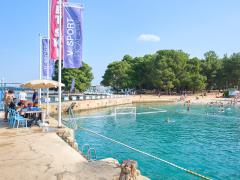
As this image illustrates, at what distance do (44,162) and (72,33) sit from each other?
23.5ft

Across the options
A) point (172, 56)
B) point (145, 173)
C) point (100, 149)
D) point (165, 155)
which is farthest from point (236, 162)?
point (172, 56)

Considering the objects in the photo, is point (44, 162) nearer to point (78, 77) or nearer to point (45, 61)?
point (45, 61)

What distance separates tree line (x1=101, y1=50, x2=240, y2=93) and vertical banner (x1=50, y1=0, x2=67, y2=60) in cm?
6956

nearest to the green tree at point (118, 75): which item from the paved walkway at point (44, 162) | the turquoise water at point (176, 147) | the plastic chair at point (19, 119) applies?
the turquoise water at point (176, 147)

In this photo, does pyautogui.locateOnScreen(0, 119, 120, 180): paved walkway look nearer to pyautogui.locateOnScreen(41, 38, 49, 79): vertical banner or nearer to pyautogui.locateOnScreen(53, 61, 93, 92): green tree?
pyautogui.locateOnScreen(41, 38, 49, 79): vertical banner

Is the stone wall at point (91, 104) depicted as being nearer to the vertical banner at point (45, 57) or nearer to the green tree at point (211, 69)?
the vertical banner at point (45, 57)

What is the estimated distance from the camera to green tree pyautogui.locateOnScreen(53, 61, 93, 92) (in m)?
72.1

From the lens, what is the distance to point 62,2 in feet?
46.7

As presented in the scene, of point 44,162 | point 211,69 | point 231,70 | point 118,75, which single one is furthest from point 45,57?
point 211,69

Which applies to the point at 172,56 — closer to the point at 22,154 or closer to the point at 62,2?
the point at 62,2

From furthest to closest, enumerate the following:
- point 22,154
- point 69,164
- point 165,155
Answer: point 165,155, point 22,154, point 69,164

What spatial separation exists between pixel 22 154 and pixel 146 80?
86223mm

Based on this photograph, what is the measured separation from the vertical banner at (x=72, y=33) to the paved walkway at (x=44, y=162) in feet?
13.6

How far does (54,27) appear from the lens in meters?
15.3
